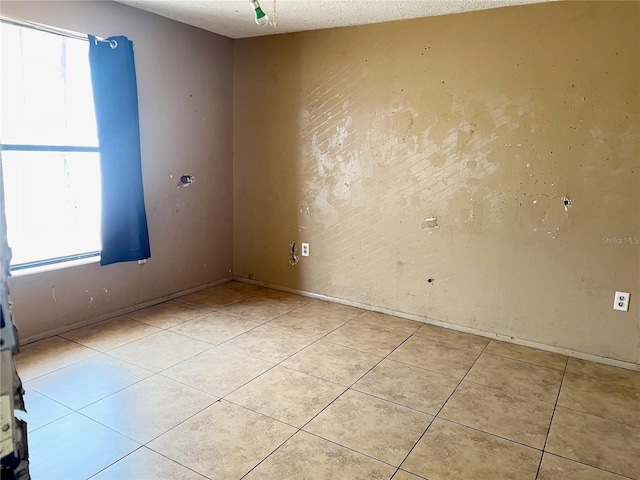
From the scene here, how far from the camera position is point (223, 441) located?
1854 mm

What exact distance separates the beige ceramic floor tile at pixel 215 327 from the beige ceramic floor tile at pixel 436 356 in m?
1.02

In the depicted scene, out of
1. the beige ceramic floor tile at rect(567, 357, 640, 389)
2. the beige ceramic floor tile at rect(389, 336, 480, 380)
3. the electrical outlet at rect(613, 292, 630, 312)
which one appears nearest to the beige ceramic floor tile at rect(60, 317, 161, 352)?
the beige ceramic floor tile at rect(389, 336, 480, 380)

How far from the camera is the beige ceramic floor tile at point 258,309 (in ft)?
10.8

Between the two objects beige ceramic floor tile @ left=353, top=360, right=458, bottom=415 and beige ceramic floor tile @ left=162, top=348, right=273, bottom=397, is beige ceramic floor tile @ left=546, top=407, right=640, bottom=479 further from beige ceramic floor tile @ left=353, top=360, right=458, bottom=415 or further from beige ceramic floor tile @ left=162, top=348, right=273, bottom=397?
beige ceramic floor tile @ left=162, top=348, right=273, bottom=397

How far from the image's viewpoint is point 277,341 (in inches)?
113

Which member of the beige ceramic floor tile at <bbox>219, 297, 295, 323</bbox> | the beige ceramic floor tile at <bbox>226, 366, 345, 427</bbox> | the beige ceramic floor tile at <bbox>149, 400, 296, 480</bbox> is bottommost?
the beige ceramic floor tile at <bbox>149, 400, 296, 480</bbox>

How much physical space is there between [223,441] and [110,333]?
1437 mm

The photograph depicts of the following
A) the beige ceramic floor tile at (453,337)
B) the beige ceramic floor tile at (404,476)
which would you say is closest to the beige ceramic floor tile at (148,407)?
the beige ceramic floor tile at (404,476)

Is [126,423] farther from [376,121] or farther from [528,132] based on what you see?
[528,132]

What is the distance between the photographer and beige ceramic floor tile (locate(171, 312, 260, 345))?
2904 mm

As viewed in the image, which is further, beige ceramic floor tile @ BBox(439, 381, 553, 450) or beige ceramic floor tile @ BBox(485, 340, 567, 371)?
beige ceramic floor tile @ BBox(485, 340, 567, 371)

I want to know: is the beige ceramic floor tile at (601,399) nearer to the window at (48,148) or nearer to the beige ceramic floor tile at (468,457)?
the beige ceramic floor tile at (468,457)

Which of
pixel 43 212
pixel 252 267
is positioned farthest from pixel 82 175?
pixel 252 267

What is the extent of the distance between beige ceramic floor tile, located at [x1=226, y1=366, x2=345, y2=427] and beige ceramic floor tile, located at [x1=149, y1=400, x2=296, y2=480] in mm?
63
